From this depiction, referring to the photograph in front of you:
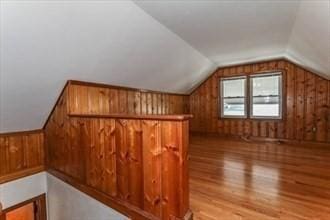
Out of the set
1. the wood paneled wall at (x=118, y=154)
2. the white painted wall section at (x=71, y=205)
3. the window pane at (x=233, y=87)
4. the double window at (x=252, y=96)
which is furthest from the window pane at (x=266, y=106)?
the white painted wall section at (x=71, y=205)

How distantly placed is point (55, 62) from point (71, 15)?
73 cm

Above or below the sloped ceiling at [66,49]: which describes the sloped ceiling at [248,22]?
above

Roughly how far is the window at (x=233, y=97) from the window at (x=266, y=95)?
232 millimetres

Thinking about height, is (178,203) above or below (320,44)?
below

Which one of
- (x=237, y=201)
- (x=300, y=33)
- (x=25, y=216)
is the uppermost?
(x=300, y=33)

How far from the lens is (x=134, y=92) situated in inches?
182

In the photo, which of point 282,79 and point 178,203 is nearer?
point 178,203

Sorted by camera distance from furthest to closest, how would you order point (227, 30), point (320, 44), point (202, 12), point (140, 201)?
point (227, 30), point (320, 44), point (202, 12), point (140, 201)

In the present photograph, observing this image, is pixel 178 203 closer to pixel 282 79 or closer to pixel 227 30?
pixel 227 30

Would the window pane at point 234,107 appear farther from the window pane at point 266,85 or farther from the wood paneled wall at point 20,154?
the wood paneled wall at point 20,154

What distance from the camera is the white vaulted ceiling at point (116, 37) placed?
2041 mm

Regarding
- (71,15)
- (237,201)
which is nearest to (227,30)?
(71,15)

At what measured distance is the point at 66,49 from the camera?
250cm

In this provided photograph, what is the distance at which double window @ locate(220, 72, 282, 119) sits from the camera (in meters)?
5.04
